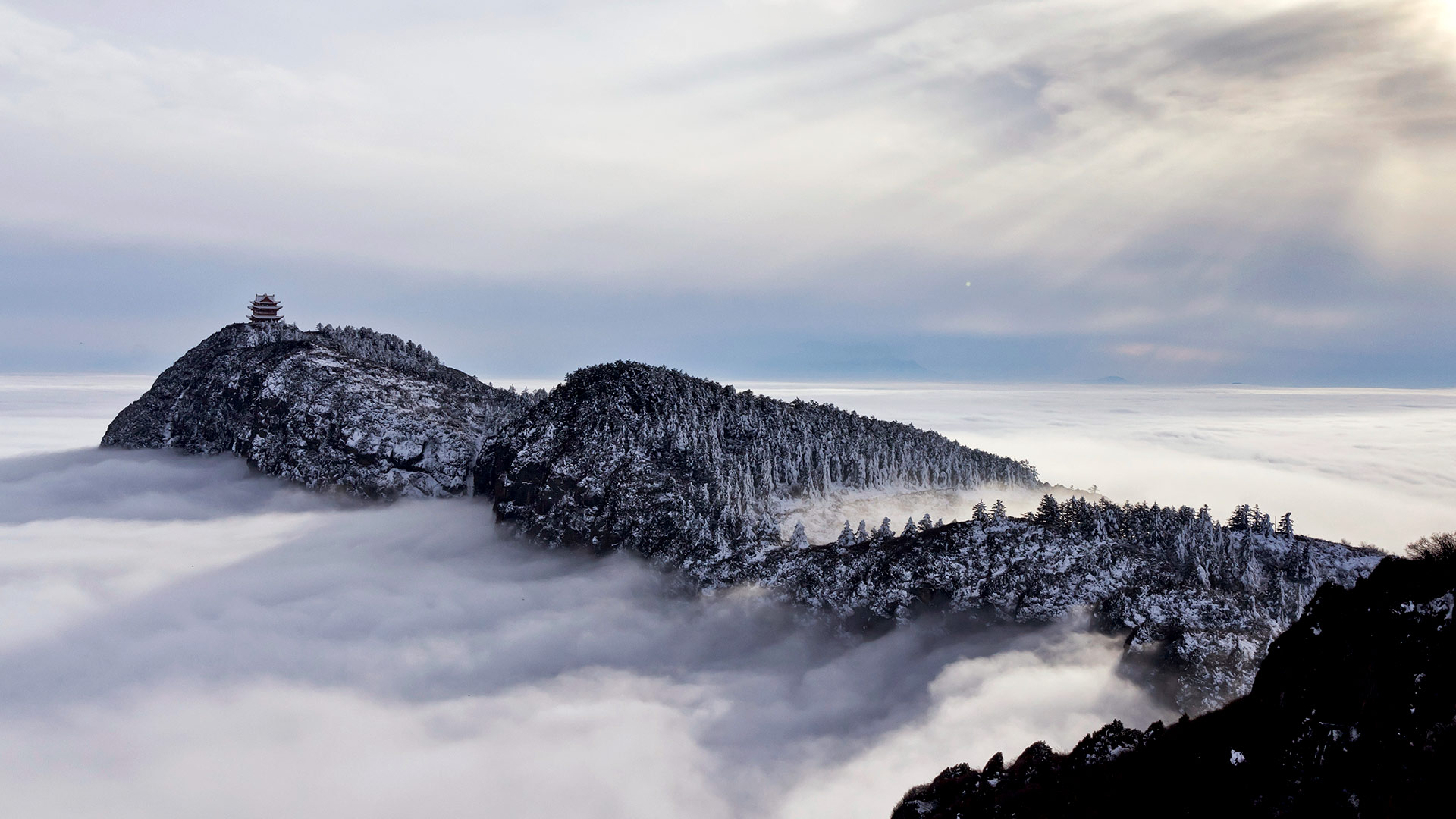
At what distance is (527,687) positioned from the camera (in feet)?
427

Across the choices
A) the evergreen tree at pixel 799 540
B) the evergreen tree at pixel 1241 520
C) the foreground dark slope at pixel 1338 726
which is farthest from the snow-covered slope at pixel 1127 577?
the foreground dark slope at pixel 1338 726

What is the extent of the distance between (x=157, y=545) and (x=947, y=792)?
25272 centimetres

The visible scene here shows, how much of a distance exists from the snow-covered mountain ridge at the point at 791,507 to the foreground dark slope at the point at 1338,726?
60239 mm

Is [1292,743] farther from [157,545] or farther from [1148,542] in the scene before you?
[157,545]

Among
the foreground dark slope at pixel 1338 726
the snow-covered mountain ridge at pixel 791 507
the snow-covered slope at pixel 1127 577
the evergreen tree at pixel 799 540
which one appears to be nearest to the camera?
the foreground dark slope at pixel 1338 726

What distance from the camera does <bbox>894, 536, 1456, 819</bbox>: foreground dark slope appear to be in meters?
24.5

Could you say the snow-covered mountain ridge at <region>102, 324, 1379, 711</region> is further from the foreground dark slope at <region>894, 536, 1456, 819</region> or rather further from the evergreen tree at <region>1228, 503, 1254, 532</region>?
the foreground dark slope at <region>894, 536, 1456, 819</region>

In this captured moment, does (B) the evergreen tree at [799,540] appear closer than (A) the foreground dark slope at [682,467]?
Yes

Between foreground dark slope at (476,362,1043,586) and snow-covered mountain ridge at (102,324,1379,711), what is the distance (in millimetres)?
513

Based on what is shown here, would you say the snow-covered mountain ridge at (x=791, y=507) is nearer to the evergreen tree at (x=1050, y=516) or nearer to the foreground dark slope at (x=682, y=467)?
the evergreen tree at (x=1050, y=516)

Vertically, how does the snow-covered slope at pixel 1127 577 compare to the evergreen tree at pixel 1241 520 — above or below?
below

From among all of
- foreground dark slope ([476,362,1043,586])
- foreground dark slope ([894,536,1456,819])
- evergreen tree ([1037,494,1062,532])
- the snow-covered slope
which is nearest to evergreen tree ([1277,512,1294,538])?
the snow-covered slope

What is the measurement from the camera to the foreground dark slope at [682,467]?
141 meters

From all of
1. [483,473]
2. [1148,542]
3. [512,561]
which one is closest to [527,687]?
[512,561]
